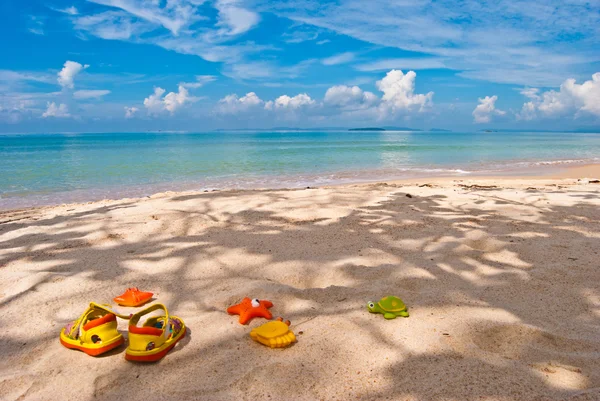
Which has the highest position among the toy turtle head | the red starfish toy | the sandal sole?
the toy turtle head

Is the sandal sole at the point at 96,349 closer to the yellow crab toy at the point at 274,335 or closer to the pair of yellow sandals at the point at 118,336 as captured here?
the pair of yellow sandals at the point at 118,336

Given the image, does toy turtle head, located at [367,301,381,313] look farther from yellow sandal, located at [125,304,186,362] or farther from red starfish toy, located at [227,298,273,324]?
yellow sandal, located at [125,304,186,362]

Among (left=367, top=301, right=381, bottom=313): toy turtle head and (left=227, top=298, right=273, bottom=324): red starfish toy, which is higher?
(left=367, top=301, right=381, bottom=313): toy turtle head

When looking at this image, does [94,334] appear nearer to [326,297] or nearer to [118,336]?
[118,336]

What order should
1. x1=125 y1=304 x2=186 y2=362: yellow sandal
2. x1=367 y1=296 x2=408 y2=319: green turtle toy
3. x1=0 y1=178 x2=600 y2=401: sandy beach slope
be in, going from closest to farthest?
x1=0 y1=178 x2=600 y2=401: sandy beach slope < x1=125 y1=304 x2=186 y2=362: yellow sandal < x1=367 y1=296 x2=408 y2=319: green turtle toy

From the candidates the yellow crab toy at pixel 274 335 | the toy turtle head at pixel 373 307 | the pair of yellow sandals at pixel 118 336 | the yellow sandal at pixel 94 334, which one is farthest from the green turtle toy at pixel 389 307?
the yellow sandal at pixel 94 334

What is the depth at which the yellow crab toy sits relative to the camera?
6.51 feet

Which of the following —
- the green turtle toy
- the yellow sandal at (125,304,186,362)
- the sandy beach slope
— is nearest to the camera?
the sandy beach slope

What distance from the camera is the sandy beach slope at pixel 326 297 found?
5.66 feet

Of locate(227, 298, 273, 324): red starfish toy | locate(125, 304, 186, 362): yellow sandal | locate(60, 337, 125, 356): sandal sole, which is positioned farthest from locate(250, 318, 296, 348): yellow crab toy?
locate(60, 337, 125, 356): sandal sole

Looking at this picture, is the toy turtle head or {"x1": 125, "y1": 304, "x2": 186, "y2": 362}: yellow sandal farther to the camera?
the toy turtle head

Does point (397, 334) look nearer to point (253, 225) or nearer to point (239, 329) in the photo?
point (239, 329)

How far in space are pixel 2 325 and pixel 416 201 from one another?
16.2 ft

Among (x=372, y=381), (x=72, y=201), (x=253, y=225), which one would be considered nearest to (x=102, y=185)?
(x=72, y=201)
